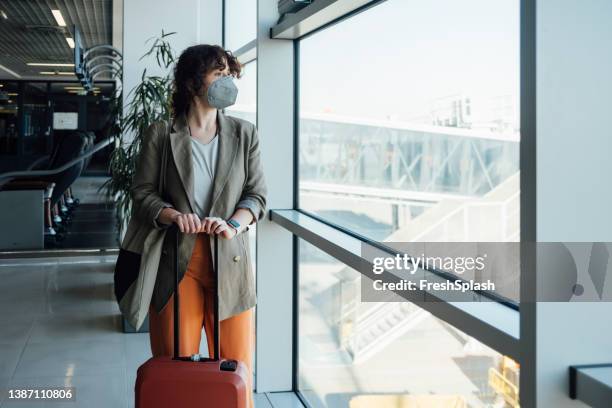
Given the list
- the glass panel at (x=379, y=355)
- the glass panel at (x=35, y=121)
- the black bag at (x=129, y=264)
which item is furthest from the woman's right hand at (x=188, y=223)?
the glass panel at (x=35, y=121)

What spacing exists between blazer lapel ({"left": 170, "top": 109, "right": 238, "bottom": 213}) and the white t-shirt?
0.02 m

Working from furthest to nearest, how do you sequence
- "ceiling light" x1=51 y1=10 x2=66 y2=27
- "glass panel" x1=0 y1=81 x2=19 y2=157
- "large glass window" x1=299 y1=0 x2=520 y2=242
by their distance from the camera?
"ceiling light" x1=51 y1=10 x2=66 y2=27, "glass panel" x1=0 y1=81 x2=19 y2=157, "large glass window" x1=299 y1=0 x2=520 y2=242

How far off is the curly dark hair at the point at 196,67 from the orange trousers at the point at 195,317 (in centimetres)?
47

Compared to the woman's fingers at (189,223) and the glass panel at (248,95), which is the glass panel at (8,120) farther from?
the woman's fingers at (189,223)

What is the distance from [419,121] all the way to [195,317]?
96cm

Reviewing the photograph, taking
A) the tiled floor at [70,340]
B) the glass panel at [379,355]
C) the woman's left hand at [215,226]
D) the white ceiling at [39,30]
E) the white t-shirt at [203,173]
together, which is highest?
the white ceiling at [39,30]

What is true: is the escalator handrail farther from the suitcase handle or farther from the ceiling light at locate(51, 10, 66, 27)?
the suitcase handle

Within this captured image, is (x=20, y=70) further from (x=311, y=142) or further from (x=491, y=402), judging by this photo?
(x=491, y=402)

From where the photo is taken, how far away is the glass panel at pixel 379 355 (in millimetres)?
1942

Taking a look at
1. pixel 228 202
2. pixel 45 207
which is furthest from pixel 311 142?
pixel 45 207

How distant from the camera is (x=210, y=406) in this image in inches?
74.4

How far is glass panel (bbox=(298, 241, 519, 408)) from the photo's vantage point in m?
1.94

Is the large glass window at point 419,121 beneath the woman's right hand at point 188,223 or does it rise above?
above

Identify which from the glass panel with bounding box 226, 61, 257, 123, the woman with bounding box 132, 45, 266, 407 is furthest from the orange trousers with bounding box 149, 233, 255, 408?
the glass panel with bounding box 226, 61, 257, 123
